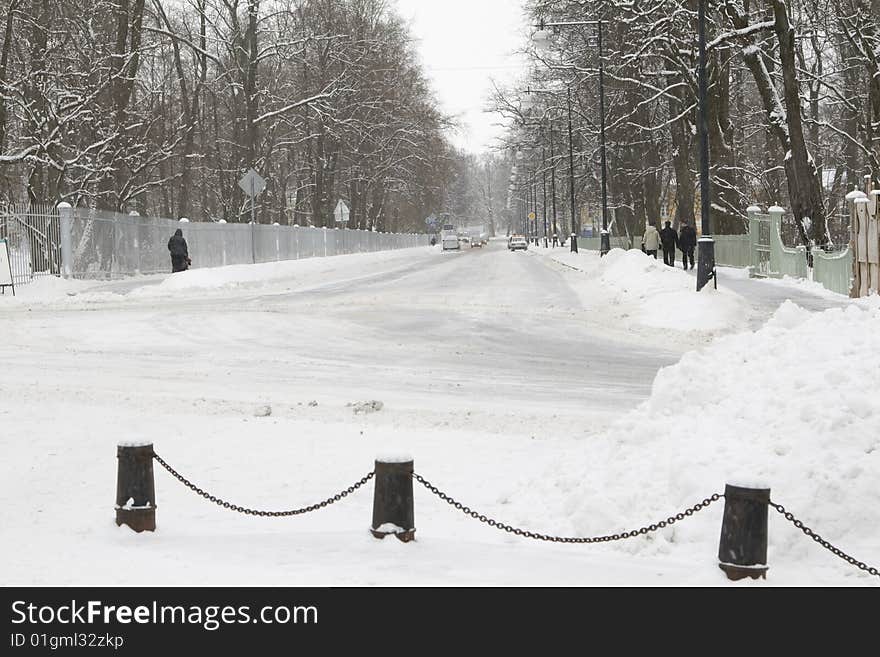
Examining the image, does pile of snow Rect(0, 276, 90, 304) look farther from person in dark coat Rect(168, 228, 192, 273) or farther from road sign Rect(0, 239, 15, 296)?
person in dark coat Rect(168, 228, 192, 273)

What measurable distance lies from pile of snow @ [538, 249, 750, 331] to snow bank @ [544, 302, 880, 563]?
1097 cm

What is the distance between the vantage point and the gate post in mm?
32781

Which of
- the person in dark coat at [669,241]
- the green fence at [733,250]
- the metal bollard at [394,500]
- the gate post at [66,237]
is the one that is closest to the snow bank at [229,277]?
the gate post at [66,237]

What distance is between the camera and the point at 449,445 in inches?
387

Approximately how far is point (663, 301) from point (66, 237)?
19.4 metres

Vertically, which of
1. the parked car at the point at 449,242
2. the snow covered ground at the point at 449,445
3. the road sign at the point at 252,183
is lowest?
the snow covered ground at the point at 449,445

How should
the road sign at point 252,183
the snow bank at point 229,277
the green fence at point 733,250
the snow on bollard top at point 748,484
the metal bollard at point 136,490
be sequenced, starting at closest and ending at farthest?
1. the snow on bollard top at point 748,484
2. the metal bollard at point 136,490
3. the snow bank at point 229,277
4. the road sign at point 252,183
5. the green fence at point 733,250

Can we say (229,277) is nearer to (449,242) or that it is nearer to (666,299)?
(666,299)

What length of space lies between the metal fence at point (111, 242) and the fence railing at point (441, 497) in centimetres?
2491

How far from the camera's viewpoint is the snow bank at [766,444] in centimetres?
650

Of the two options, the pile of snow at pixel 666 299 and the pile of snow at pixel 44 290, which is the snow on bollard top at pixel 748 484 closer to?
the pile of snow at pixel 666 299
